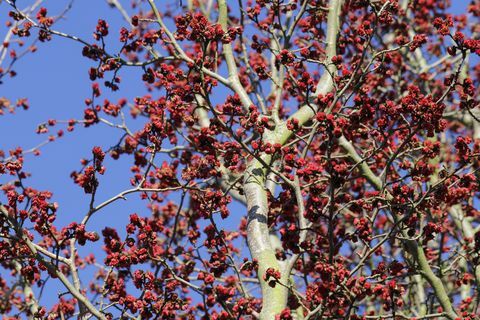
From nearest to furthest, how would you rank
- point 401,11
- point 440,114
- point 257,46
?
point 440,114 → point 257,46 → point 401,11

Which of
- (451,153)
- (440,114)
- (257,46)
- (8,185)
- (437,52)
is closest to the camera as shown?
(440,114)

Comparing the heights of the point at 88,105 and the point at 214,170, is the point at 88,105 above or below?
above

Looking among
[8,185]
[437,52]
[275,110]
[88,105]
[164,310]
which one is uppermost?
[437,52]

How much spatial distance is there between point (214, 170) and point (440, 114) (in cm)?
236

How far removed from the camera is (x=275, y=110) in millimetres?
7402

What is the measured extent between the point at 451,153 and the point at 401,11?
2983 mm

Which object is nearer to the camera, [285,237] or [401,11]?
[285,237]

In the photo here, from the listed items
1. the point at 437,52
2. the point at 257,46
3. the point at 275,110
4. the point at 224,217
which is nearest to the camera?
the point at 224,217

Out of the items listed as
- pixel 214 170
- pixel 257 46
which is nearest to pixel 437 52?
pixel 257 46

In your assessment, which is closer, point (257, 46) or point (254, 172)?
point (254, 172)

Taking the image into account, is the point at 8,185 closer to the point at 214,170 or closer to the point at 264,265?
the point at 214,170

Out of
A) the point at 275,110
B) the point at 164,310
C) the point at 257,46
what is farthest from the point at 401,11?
the point at 164,310

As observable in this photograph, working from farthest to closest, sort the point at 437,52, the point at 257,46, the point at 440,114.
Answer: the point at 437,52, the point at 257,46, the point at 440,114

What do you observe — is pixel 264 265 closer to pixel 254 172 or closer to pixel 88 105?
pixel 254 172
